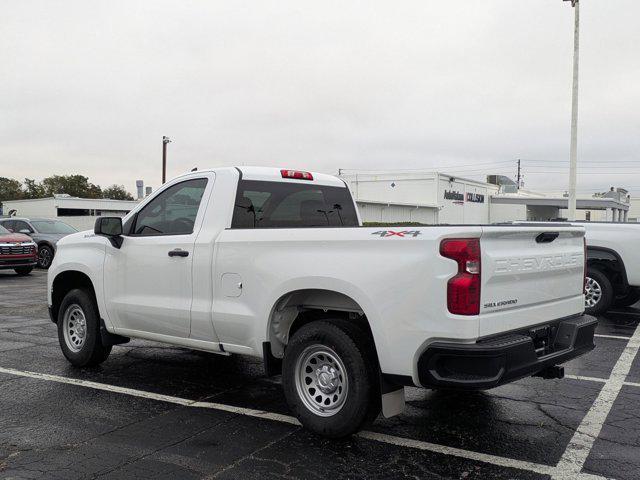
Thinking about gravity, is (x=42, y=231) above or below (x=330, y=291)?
below

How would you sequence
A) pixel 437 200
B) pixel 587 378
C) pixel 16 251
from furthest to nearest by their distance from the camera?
pixel 437 200 < pixel 16 251 < pixel 587 378

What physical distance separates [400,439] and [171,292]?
236 centimetres

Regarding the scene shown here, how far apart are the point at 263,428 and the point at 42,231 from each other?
1818 cm

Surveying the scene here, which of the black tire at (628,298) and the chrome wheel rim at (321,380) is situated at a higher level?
the chrome wheel rim at (321,380)

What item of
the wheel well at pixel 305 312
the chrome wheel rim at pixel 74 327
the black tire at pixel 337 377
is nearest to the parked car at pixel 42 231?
the chrome wheel rim at pixel 74 327

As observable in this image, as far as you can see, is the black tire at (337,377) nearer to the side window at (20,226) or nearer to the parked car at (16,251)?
the parked car at (16,251)

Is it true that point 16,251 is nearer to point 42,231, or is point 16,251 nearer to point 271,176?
point 42,231

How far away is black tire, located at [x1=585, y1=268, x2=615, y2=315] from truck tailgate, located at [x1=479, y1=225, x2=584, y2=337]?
17.6 feet

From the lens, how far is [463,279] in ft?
12.6

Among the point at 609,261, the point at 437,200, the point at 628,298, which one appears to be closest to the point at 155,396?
the point at 609,261

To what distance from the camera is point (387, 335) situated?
4094 millimetres

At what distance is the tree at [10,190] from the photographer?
93375mm

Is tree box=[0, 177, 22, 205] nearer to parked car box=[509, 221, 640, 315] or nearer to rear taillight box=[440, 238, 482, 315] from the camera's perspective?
parked car box=[509, 221, 640, 315]

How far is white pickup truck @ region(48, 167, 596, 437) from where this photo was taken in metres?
3.90
